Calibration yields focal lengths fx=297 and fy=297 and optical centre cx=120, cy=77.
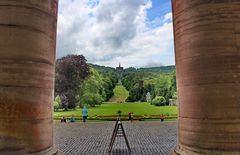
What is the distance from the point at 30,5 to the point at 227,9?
4.73m

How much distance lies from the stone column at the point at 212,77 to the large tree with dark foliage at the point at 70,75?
39.6 metres

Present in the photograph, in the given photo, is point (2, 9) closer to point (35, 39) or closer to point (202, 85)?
point (35, 39)

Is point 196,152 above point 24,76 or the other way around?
the other way around

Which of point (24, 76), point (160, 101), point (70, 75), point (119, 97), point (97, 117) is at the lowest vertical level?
point (97, 117)

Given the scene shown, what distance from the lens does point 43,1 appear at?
7.55 meters

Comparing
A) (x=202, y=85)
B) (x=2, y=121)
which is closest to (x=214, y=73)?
(x=202, y=85)

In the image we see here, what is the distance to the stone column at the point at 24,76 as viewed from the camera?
22.1 feet

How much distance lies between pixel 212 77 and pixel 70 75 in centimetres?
4375

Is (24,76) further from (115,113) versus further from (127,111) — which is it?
(127,111)

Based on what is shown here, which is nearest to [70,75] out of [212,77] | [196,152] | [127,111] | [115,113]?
[127,111]

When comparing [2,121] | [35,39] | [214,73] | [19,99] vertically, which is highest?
[35,39]

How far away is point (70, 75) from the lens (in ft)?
163

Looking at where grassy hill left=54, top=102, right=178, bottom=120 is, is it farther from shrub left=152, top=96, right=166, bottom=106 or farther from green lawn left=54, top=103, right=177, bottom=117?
shrub left=152, top=96, right=166, bottom=106

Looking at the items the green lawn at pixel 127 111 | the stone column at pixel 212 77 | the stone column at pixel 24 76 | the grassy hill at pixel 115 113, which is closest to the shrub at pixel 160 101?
the green lawn at pixel 127 111
